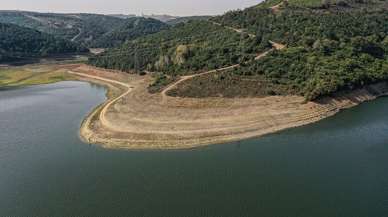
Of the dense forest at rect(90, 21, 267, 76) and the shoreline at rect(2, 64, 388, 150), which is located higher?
the dense forest at rect(90, 21, 267, 76)

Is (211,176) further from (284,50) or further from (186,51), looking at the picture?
(186,51)

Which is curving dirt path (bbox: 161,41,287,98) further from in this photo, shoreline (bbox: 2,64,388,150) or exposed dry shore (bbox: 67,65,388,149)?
exposed dry shore (bbox: 67,65,388,149)

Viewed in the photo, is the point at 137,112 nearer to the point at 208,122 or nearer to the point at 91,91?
the point at 208,122

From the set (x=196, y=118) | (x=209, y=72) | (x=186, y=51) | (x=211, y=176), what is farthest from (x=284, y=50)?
(x=211, y=176)

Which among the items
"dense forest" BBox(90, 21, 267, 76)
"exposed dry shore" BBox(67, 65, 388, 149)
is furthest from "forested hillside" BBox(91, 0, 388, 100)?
"exposed dry shore" BBox(67, 65, 388, 149)

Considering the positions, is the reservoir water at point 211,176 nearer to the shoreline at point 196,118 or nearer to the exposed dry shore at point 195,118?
the shoreline at point 196,118

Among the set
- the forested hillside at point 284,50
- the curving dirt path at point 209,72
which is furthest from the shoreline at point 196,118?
the forested hillside at point 284,50
